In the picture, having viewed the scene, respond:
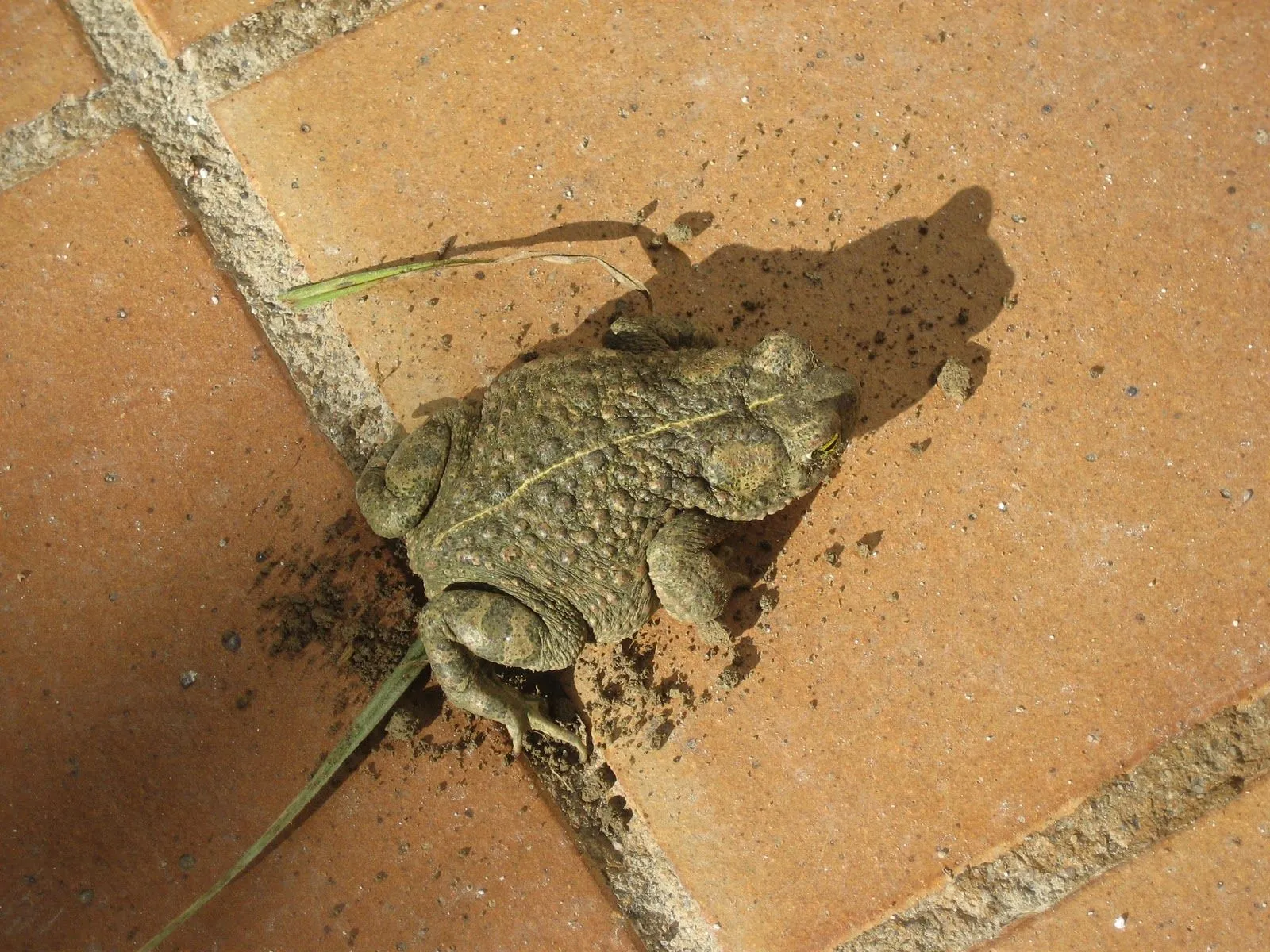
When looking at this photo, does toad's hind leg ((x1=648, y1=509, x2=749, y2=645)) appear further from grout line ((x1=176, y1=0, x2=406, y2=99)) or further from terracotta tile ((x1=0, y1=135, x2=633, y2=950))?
grout line ((x1=176, y1=0, x2=406, y2=99))

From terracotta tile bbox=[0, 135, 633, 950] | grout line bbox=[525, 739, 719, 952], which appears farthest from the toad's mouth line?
grout line bbox=[525, 739, 719, 952]

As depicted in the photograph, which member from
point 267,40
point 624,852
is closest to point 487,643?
point 624,852

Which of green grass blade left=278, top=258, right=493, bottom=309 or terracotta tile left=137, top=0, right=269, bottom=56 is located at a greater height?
terracotta tile left=137, top=0, right=269, bottom=56

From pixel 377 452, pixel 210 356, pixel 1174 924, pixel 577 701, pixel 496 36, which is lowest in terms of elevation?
pixel 1174 924

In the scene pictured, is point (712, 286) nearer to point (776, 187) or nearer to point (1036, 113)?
point (776, 187)

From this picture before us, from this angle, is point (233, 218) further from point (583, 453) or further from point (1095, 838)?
point (1095, 838)

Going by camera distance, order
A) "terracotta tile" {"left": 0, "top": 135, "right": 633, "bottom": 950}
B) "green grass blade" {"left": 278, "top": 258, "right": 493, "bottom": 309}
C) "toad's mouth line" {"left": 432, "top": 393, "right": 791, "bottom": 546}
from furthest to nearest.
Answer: "green grass blade" {"left": 278, "top": 258, "right": 493, "bottom": 309}, "terracotta tile" {"left": 0, "top": 135, "right": 633, "bottom": 950}, "toad's mouth line" {"left": 432, "top": 393, "right": 791, "bottom": 546}

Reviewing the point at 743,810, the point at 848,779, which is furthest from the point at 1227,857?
the point at 743,810
